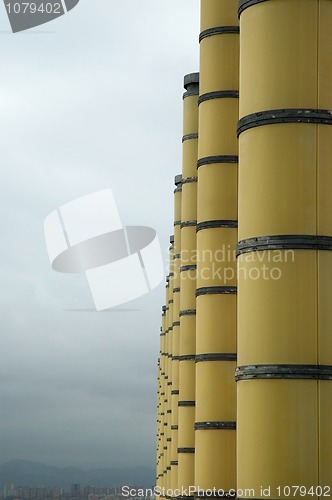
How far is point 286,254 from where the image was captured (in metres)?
13.2

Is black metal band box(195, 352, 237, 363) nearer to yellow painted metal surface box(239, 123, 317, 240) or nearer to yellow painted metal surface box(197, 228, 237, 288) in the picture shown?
yellow painted metal surface box(197, 228, 237, 288)

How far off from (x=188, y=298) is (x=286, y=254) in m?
14.4

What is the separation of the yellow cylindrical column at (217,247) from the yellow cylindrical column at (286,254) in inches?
279

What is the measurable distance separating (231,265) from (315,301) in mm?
8874

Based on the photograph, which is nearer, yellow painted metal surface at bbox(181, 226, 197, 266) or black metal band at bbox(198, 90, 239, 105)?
black metal band at bbox(198, 90, 239, 105)

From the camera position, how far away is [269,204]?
44.0 ft

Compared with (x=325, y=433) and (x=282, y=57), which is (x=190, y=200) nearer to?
(x=282, y=57)

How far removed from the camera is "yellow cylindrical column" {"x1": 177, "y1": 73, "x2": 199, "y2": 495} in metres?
27.4

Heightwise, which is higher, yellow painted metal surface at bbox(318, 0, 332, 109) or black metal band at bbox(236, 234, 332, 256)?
yellow painted metal surface at bbox(318, 0, 332, 109)

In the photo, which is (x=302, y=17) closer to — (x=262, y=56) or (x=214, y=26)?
(x=262, y=56)

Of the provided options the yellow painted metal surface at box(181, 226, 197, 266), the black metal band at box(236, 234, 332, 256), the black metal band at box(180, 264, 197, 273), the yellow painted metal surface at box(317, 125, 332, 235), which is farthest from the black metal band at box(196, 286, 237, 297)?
the yellow painted metal surface at box(317, 125, 332, 235)

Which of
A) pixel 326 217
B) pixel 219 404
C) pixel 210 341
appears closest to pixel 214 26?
pixel 210 341

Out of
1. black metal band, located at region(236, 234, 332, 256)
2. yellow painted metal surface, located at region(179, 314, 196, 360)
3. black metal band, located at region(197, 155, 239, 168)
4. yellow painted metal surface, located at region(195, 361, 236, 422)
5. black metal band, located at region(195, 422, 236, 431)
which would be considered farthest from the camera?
yellow painted metal surface, located at region(179, 314, 196, 360)

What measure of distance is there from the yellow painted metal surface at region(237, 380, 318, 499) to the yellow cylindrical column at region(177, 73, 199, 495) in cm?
1413
